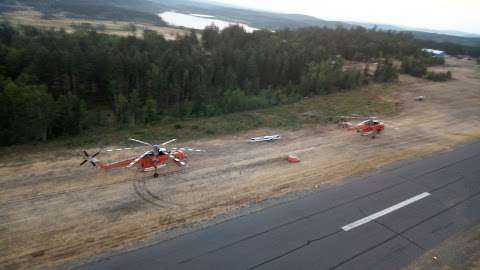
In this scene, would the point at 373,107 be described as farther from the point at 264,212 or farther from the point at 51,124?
the point at 51,124

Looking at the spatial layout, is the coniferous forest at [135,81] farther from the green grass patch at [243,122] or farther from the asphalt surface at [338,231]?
the asphalt surface at [338,231]

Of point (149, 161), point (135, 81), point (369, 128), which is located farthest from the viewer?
point (135, 81)

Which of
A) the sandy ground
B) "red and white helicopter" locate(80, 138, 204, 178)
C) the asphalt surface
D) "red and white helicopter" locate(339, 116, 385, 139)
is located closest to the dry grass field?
"red and white helicopter" locate(339, 116, 385, 139)

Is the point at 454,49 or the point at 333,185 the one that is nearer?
the point at 333,185

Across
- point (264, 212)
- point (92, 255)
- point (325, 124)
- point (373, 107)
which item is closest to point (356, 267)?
point (264, 212)

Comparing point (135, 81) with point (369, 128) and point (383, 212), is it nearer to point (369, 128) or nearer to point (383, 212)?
point (369, 128)

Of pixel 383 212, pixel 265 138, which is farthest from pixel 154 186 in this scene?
pixel 383 212
